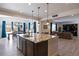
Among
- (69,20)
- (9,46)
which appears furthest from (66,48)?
(9,46)

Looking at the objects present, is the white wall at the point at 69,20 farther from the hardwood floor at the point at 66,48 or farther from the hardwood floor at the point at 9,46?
the hardwood floor at the point at 9,46

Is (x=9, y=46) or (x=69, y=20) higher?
(x=69, y=20)

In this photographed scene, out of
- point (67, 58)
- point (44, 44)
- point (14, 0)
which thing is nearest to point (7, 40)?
point (44, 44)

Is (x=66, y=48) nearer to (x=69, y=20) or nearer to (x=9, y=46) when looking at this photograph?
(x=69, y=20)

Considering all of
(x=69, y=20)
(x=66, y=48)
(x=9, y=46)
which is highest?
(x=69, y=20)

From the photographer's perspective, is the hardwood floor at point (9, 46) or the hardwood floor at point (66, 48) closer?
the hardwood floor at point (9, 46)

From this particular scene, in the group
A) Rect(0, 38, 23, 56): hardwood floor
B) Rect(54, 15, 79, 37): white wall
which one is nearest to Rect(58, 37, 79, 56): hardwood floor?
Rect(54, 15, 79, 37): white wall

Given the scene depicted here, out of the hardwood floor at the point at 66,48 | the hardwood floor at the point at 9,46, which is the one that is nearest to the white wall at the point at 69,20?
the hardwood floor at the point at 66,48

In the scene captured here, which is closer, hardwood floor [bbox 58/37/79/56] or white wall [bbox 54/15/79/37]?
white wall [bbox 54/15/79/37]

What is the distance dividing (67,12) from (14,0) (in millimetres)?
2091

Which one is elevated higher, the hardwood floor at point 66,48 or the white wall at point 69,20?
the white wall at point 69,20

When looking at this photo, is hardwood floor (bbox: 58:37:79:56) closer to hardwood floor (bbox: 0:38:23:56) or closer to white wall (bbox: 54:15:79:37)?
white wall (bbox: 54:15:79:37)

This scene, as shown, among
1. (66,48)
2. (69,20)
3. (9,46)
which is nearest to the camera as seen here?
(69,20)

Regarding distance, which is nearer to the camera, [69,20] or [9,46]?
[69,20]
